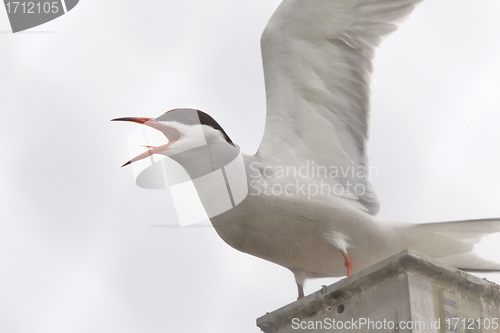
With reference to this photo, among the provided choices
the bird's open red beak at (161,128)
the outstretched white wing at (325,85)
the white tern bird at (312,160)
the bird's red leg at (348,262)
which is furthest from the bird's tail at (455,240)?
the bird's open red beak at (161,128)

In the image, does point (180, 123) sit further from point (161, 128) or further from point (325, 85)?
point (325, 85)

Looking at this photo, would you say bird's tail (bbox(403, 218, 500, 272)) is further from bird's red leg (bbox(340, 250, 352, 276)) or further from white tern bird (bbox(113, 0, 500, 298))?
bird's red leg (bbox(340, 250, 352, 276))

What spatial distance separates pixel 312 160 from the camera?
6023 mm

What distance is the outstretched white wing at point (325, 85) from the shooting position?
5949 millimetres

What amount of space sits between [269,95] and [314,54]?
0.53 m

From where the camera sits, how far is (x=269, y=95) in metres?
6.04

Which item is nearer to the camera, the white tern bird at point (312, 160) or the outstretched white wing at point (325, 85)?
the white tern bird at point (312, 160)

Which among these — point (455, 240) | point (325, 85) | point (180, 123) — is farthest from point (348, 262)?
point (180, 123)

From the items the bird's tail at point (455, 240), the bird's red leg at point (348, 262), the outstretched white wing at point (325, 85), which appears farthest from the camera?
the outstretched white wing at point (325, 85)

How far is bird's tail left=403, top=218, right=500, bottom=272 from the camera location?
5660 mm

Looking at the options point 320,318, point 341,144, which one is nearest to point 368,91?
point 341,144

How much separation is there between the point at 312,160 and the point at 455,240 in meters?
1.37

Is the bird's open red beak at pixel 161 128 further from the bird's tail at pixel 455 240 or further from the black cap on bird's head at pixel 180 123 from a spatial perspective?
the bird's tail at pixel 455 240

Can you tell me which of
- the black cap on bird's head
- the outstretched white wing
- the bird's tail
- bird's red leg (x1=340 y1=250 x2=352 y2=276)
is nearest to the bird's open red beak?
the black cap on bird's head
